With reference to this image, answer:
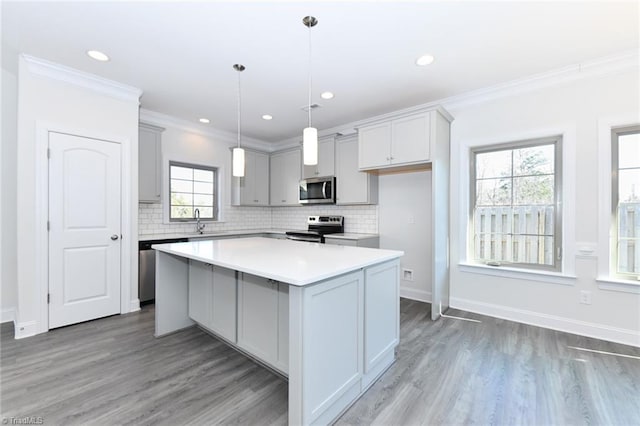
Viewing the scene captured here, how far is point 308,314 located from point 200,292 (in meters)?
1.61

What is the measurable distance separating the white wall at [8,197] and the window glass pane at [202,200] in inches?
82.5

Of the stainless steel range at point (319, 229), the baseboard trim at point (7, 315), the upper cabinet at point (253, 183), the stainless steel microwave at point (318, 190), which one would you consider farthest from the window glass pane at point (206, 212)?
the baseboard trim at point (7, 315)

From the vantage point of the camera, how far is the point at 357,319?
1.83 metres

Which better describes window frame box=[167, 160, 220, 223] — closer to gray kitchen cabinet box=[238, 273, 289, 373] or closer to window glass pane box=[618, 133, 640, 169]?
gray kitchen cabinet box=[238, 273, 289, 373]

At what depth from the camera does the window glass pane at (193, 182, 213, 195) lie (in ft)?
15.7

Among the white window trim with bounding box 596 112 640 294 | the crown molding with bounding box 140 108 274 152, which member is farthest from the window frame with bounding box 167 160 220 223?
the white window trim with bounding box 596 112 640 294

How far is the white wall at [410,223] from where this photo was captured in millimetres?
3901

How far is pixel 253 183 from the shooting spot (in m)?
Result: 5.30

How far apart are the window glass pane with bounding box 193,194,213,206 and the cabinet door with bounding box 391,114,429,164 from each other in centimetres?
325

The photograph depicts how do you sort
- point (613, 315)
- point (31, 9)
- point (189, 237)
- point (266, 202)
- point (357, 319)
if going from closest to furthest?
point (357, 319), point (31, 9), point (613, 315), point (189, 237), point (266, 202)

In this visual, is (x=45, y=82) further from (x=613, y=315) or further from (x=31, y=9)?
(x=613, y=315)

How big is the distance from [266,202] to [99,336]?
131 inches

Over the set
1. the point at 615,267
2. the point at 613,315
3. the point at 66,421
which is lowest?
the point at 66,421

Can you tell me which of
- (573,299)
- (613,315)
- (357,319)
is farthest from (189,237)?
(613,315)
